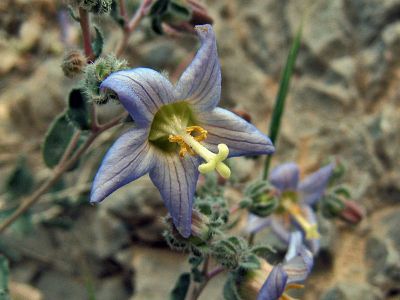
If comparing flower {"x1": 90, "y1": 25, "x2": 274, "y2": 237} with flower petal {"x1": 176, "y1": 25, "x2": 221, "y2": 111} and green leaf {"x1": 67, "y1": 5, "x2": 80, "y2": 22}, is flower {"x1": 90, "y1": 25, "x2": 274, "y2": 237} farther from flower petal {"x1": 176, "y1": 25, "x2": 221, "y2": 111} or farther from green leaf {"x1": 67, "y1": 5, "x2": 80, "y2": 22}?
green leaf {"x1": 67, "y1": 5, "x2": 80, "y2": 22}

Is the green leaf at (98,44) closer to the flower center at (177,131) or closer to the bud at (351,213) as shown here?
the flower center at (177,131)

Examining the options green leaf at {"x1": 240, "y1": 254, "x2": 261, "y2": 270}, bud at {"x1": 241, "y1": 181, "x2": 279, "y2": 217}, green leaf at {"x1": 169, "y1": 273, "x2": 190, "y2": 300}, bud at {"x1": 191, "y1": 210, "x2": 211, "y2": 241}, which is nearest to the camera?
bud at {"x1": 191, "y1": 210, "x2": 211, "y2": 241}

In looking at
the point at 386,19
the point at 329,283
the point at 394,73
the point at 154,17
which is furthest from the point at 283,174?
the point at 386,19

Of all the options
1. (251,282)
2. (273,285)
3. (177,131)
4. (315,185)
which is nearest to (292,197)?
(315,185)

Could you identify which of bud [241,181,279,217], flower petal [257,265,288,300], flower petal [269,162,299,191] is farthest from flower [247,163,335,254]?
flower petal [257,265,288,300]

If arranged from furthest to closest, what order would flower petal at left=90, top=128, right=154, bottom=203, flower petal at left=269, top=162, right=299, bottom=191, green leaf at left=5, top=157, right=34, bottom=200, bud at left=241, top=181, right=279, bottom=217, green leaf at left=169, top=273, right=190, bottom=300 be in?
green leaf at left=5, top=157, right=34, bottom=200
flower petal at left=269, top=162, right=299, bottom=191
bud at left=241, top=181, right=279, bottom=217
green leaf at left=169, top=273, right=190, bottom=300
flower petal at left=90, top=128, right=154, bottom=203

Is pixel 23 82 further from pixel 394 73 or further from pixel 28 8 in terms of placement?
pixel 394 73

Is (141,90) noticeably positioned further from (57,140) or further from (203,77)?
(57,140)
